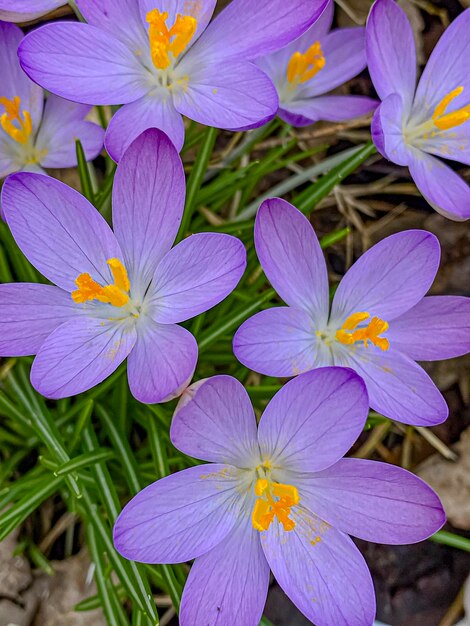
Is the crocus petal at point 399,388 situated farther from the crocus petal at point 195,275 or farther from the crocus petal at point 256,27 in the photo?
the crocus petal at point 256,27

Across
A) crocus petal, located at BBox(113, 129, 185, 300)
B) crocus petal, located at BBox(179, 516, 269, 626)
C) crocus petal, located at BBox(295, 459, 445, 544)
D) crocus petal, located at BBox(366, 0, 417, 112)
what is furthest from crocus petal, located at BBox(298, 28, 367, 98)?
crocus petal, located at BBox(179, 516, 269, 626)

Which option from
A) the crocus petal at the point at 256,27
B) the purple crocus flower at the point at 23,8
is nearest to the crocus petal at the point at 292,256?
the crocus petal at the point at 256,27

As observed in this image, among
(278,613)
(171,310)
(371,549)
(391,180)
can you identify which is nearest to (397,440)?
(371,549)

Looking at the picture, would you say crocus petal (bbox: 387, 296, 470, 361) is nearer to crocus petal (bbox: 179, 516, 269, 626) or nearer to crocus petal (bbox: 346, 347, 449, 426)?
crocus petal (bbox: 346, 347, 449, 426)

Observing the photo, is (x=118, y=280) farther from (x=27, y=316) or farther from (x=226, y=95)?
(x=226, y=95)

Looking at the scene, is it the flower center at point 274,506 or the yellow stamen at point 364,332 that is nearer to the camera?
the flower center at point 274,506

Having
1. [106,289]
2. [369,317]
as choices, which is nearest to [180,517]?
[106,289]

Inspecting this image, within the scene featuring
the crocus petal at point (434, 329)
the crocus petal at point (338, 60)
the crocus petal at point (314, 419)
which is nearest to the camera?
the crocus petal at point (314, 419)
